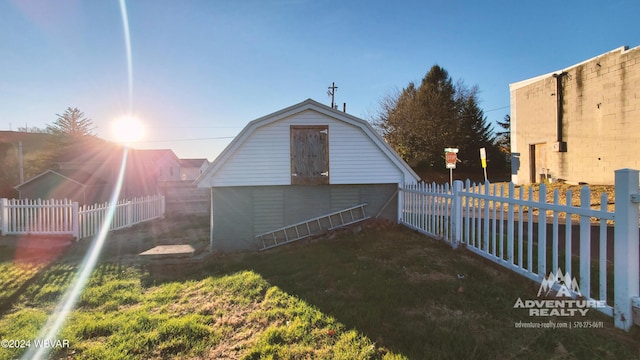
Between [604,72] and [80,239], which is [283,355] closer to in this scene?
[80,239]

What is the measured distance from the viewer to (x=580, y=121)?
49.8 feet

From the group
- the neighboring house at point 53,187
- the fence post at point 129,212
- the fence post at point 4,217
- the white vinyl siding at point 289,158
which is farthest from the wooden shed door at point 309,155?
the neighboring house at point 53,187

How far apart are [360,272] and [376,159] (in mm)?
4717

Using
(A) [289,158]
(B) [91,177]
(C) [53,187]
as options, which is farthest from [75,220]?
(A) [289,158]

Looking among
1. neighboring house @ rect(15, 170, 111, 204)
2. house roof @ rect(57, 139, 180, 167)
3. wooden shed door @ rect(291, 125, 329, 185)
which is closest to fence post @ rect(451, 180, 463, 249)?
wooden shed door @ rect(291, 125, 329, 185)

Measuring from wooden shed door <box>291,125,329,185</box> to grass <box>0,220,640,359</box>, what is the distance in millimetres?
2969

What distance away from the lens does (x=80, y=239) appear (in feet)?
33.1

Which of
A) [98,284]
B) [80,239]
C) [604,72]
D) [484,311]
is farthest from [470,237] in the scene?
[604,72]

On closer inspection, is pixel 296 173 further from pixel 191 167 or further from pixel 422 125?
pixel 191 167

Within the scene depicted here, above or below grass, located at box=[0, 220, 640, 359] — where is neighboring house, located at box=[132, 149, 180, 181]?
above

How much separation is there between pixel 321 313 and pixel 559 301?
2594 millimetres

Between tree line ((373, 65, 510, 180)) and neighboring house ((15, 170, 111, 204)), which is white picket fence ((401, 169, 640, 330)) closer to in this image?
neighboring house ((15, 170, 111, 204))

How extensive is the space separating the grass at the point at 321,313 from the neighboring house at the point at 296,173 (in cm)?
263

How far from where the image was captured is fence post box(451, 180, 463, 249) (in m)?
5.95
